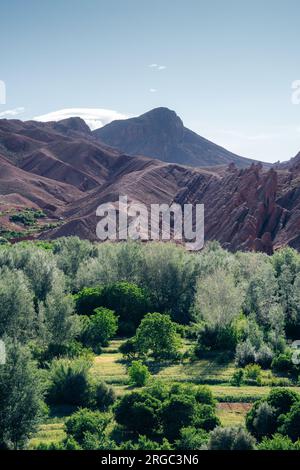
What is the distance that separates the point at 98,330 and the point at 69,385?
46.4 ft

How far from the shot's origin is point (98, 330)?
45.4 m

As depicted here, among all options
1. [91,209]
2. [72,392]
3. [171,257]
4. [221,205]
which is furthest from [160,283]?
[91,209]

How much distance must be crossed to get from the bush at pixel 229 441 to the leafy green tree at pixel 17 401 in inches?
306

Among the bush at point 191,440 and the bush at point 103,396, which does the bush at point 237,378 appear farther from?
the bush at point 191,440

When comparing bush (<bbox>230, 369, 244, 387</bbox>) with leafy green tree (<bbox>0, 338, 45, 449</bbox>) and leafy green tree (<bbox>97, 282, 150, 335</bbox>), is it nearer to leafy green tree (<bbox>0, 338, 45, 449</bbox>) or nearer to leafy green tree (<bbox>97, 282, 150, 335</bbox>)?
leafy green tree (<bbox>0, 338, 45, 449</bbox>)

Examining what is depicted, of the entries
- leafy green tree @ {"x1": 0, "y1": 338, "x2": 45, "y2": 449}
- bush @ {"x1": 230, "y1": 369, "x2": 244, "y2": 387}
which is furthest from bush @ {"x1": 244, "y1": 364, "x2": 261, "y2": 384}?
leafy green tree @ {"x1": 0, "y1": 338, "x2": 45, "y2": 449}

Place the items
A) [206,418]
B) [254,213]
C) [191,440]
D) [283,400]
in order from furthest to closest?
[254,213]
[283,400]
[206,418]
[191,440]

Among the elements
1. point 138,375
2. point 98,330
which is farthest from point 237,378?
point 98,330

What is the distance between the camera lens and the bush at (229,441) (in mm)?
21719

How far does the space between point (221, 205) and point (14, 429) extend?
101 m

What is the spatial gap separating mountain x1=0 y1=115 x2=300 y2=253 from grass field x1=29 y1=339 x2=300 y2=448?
59.8 metres

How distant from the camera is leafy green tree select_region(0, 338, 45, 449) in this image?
23.6 metres

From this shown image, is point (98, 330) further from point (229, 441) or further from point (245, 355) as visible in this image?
point (229, 441)
